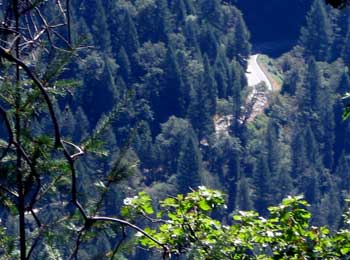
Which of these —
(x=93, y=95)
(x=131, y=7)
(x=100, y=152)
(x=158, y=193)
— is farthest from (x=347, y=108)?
(x=131, y=7)

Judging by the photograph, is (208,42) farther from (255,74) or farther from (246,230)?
(246,230)

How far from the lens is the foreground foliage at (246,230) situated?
6.20 metres

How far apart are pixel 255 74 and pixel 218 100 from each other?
6719 millimetres

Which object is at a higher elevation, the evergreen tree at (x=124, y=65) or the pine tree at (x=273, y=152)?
the evergreen tree at (x=124, y=65)

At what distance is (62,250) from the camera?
14.8ft

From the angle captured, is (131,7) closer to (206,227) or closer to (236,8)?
(236,8)

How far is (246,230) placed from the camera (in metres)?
6.70

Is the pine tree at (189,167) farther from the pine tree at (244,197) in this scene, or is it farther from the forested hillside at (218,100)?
the pine tree at (244,197)

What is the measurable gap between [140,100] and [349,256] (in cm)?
7170

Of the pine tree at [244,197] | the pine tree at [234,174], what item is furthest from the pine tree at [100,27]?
the pine tree at [244,197]

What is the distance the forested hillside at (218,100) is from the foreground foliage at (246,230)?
49702mm

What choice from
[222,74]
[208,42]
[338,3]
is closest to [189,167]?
[222,74]

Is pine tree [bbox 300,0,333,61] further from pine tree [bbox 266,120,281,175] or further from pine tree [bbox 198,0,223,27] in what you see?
pine tree [bbox 266,120,281,175]

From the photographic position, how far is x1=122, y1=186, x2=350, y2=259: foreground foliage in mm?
6195
